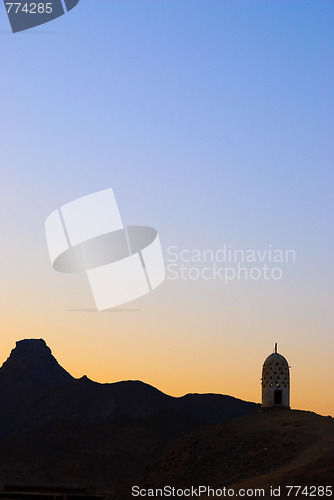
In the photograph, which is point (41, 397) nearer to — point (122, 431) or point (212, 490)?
point (122, 431)

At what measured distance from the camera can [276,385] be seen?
6188 cm

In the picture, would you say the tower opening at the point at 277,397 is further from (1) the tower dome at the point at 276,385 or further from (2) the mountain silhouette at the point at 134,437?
(2) the mountain silhouette at the point at 134,437

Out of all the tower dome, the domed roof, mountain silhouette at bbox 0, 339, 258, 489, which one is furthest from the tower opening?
mountain silhouette at bbox 0, 339, 258, 489

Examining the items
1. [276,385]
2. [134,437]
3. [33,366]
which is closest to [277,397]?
[276,385]

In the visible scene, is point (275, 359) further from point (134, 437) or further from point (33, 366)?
point (33, 366)

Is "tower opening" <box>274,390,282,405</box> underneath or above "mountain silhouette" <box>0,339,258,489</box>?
underneath

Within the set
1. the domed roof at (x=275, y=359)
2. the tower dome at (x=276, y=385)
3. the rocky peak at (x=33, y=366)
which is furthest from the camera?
the rocky peak at (x=33, y=366)

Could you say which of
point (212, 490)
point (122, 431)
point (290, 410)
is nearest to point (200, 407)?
point (122, 431)

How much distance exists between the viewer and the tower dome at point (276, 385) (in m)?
61.9

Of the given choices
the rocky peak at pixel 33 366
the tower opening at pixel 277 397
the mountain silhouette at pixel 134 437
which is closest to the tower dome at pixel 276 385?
the tower opening at pixel 277 397

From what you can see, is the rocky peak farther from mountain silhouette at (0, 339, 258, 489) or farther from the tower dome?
the tower dome

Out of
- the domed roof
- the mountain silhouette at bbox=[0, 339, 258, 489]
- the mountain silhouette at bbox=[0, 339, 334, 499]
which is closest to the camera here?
the mountain silhouette at bbox=[0, 339, 334, 499]

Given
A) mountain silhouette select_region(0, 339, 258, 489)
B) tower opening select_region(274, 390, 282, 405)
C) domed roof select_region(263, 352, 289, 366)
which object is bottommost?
tower opening select_region(274, 390, 282, 405)

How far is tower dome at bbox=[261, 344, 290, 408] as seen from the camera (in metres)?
61.9
